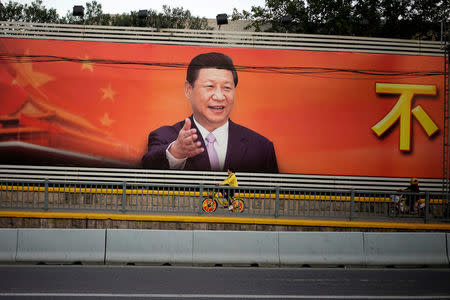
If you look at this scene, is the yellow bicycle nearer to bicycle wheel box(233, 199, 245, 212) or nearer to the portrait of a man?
bicycle wheel box(233, 199, 245, 212)

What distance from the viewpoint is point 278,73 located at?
22219mm

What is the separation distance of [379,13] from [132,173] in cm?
1904

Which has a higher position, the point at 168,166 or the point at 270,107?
the point at 270,107

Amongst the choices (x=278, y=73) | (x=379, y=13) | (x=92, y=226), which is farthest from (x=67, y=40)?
(x=379, y=13)

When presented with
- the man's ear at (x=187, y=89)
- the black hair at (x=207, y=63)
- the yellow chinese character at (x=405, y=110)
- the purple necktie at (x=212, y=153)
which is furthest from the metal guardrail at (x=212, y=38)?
the purple necktie at (x=212, y=153)

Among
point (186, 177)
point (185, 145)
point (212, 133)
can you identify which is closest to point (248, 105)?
point (212, 133)

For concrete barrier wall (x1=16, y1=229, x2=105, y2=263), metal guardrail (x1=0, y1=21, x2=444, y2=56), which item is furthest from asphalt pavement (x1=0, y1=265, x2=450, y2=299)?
metal guardrail (x1=0, y1=21, x2=444, y2=56)

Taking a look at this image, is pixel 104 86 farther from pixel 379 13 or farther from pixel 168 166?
pixel 379 13

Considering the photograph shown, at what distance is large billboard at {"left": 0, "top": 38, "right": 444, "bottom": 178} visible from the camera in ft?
71.1

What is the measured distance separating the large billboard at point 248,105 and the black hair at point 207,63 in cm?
19

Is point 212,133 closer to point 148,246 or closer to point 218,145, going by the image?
→ point 218,145

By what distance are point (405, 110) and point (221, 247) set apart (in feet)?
40.2

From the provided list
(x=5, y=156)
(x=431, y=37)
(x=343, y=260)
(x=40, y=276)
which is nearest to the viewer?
(x=40, y=276)

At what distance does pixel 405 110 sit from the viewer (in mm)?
22422
